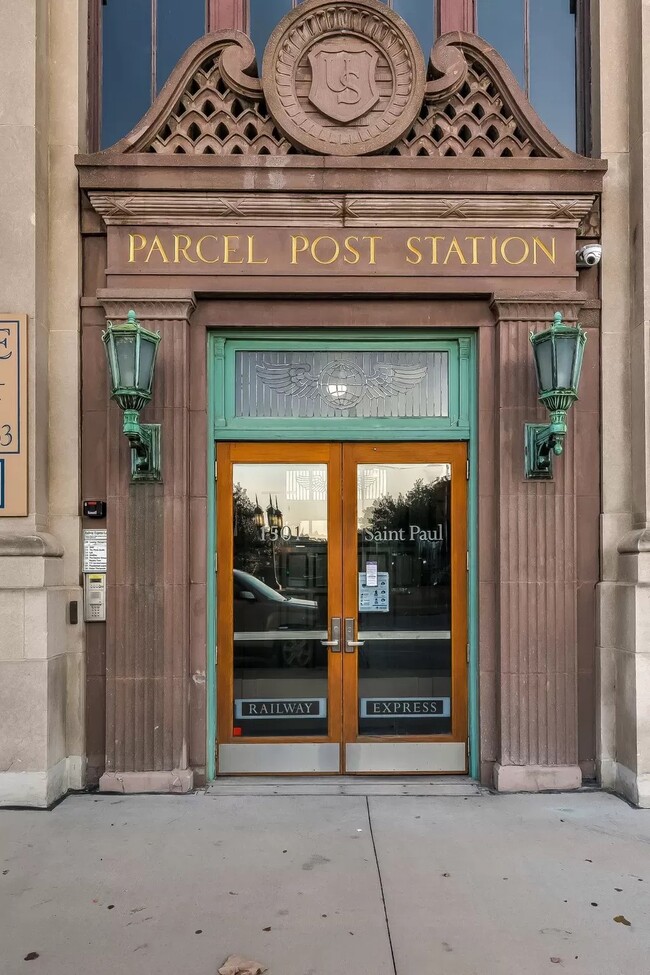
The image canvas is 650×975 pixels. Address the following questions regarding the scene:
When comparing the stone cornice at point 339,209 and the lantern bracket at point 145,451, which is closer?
the lantern bracket at point 145,451

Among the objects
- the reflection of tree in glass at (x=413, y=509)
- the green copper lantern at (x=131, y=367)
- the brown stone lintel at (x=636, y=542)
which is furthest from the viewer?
the reflection of tree in glass at (x=413, y=509)

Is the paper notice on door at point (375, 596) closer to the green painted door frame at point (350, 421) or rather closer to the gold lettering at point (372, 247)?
the green painted door frame at point (350, 421)

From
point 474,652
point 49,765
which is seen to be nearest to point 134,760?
point 49,765

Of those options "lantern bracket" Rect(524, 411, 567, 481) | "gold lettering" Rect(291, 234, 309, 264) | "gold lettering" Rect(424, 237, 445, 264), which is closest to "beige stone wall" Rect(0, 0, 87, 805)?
"gold lettering" Rect(291, 234, 309, 264)

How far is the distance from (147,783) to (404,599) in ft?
8.38

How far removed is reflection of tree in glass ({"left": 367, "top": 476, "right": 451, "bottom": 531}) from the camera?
6.04 metres

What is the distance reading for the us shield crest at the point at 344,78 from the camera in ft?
19.2

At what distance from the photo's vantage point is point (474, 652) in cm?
595

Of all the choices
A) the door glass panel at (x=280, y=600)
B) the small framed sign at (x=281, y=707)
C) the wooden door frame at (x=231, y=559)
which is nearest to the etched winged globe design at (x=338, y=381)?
the wooden door frame at (x=231, y=559)

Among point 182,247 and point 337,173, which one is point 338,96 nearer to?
point 337,173

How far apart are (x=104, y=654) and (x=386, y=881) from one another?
2.89 meters

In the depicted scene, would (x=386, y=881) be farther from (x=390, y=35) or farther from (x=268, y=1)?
(x=268, y=1)

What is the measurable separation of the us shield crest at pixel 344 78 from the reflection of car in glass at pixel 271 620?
3.99m

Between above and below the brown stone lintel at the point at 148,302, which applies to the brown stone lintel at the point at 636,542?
below
